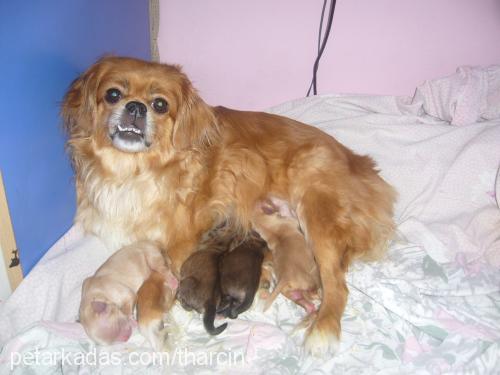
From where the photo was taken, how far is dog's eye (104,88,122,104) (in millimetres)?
2132

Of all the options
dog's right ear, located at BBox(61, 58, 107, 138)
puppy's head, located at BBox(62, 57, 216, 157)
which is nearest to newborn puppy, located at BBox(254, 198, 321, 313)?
puppy's head, located at BBox(62, 57, 216, 157)

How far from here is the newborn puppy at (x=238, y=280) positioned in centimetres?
203

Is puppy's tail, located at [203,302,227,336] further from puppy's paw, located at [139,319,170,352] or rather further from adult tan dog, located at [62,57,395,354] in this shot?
adult tan dog, located at [62,57,395,354]

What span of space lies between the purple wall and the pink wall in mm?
783

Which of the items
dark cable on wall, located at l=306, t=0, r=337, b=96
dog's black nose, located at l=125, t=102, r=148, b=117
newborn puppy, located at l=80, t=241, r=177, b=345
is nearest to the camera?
newborn puppy, located at l=80, t=241, r=177, b=345

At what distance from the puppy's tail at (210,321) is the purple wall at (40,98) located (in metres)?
0.89

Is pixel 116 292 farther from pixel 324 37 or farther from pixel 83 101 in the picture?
pixel 324 37

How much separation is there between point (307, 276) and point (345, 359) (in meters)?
0.41

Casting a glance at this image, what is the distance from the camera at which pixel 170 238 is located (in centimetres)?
232

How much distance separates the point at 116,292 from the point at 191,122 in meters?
0.91

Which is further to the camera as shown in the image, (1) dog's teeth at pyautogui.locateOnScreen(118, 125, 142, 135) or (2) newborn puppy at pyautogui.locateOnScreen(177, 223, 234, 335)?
(1) dog's teeth at pyautogui.locateOnScreen(118, 125, 142, 135)

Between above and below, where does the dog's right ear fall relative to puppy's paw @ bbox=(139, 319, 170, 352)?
above

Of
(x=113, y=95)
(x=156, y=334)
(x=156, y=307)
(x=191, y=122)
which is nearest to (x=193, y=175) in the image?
(x=191, y=122)

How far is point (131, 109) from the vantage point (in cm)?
207
